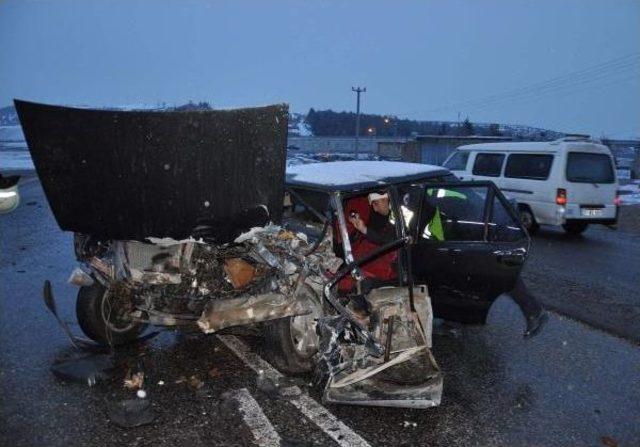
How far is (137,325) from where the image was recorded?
15.9 feet

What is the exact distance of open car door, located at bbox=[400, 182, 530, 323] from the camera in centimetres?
450

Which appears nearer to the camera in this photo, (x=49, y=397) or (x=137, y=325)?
(x=49, y=397)

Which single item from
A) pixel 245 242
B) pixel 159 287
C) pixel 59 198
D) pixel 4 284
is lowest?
pixel 4 284

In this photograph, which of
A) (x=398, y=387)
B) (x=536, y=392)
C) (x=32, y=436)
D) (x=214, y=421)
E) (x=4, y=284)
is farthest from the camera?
(x=4, y=284)

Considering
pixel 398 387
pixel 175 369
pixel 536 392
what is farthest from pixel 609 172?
pixel 175 369

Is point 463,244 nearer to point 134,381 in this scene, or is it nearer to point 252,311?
point 252,311

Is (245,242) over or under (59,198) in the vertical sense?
under

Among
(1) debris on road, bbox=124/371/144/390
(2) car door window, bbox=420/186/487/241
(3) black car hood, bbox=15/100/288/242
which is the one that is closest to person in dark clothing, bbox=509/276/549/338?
(2) car door window, bbox=420/186/487/241

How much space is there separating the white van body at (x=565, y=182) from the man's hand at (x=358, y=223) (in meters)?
7.78

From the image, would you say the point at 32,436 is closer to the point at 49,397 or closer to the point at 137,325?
the point at 49,397

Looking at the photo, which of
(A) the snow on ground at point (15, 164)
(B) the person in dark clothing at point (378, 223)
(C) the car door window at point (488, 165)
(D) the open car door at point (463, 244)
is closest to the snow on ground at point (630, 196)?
(C) the car door window at point (488, 165)

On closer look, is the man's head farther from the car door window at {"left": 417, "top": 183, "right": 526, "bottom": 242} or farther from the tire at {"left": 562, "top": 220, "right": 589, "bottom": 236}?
the tire at {"left": 562, "top": 220, "right": 589, "bottom": 236}

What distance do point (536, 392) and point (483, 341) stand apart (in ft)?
3.46

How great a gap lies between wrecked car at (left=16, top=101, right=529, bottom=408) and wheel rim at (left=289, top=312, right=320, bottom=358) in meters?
0.01
